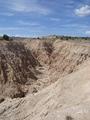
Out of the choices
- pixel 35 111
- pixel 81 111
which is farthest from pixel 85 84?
pixel 81 111

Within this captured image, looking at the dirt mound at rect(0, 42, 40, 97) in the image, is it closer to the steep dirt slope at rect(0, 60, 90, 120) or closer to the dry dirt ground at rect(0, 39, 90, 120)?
the dry dirt ground at rect(0, 39, 90, 120)

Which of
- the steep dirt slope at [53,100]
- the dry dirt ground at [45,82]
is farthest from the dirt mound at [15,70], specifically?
the steep dirt slope at [53,100]

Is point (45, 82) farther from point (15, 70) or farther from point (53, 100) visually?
point (53, 100)

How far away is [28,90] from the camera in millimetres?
38062

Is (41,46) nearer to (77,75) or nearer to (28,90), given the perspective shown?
(28,90)

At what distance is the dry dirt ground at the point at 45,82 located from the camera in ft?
59.0

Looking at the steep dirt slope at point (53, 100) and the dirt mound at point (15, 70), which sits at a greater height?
the steep dirt slope at point (53, 100)

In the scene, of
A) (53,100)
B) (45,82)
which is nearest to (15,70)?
(45,82)

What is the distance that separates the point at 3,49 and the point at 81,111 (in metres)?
37.6

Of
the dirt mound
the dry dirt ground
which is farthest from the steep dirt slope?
the dirt mound

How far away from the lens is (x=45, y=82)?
141 feet

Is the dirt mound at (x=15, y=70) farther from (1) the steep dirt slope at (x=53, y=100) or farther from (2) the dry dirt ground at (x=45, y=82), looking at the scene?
(1) the steep dirt slope at (x=53, y=100)

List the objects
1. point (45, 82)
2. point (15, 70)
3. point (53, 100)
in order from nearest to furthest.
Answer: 1. point (53, 100)
2. point (45, 82)
3. point (15, 70)

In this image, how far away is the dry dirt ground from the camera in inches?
708
